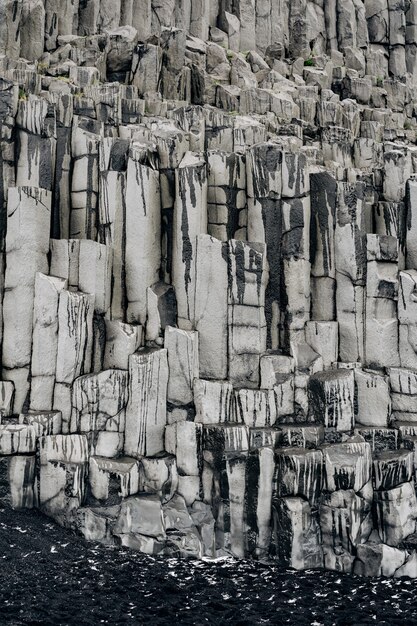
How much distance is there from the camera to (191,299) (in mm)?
17016

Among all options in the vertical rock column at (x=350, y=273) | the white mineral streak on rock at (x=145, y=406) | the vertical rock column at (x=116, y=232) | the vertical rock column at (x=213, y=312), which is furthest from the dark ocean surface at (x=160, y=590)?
the vertical rock column at (x=350, y=273)

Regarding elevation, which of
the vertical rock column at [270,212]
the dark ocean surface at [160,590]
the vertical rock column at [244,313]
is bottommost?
the dark ocean surface at [160,590]

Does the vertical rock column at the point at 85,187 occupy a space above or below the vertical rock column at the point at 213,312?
above

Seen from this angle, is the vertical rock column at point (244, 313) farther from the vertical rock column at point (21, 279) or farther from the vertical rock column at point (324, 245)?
the vertical rock column at point (21, 279)

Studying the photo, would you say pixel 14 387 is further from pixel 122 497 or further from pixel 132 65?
pixel 132 65

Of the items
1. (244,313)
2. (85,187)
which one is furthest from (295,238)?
(85,187)

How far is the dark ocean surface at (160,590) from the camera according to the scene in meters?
12.4

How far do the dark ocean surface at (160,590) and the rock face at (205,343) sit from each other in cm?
54

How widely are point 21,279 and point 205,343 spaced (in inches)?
177

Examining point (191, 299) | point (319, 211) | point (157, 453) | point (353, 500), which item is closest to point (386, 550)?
point (353, 500)

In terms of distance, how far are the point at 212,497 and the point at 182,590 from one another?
261 centimetres

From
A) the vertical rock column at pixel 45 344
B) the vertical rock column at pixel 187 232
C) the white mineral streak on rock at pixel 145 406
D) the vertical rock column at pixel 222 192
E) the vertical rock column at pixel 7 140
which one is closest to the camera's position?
the white mineral streak on rock at pixel 145 406

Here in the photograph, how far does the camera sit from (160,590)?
43.1 ft

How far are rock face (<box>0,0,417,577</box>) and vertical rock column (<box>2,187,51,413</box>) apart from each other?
5cm
